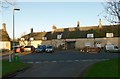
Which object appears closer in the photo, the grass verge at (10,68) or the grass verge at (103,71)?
the grass verge at (103,71)

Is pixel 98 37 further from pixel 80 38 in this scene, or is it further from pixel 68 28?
pixel 68 28

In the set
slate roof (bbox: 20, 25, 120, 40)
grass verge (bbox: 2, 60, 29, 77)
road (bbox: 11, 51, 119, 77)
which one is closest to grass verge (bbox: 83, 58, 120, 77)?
road (bbox: 11, 51, 119, 77)

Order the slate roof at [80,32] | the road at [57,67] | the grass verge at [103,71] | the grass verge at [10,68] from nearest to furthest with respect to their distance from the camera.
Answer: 1. the grass verge at [103,71]
2. the road at [57,67]
3. the grass verge at [10,68]
4. the slate roof at [80,32]

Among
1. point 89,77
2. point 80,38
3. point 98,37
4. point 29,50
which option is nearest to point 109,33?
point 98,37

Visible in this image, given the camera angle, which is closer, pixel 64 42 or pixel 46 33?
pixel 64 42

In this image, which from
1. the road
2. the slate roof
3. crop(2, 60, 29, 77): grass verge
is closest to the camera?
the road

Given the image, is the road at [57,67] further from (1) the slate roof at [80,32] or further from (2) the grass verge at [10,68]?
(1) the slate roof at [80,32]

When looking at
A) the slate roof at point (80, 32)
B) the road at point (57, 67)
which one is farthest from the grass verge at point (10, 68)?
the slate roof at point (80, 32)

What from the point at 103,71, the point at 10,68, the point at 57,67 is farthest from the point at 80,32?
the point at 103,71

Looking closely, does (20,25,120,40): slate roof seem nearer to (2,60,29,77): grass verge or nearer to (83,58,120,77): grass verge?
(2,60,29,77): grass verge

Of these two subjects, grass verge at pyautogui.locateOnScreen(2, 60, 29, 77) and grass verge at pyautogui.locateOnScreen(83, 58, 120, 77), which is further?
grass verge at pyautogui.locateOnScreen(2, 60, 29, 77)

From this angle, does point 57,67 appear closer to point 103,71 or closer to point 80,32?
→ point 103,71

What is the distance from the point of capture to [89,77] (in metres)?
17.9

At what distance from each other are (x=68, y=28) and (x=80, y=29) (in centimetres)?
642
